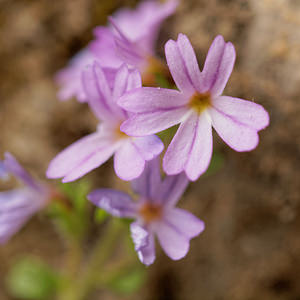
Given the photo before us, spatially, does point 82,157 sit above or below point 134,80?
below

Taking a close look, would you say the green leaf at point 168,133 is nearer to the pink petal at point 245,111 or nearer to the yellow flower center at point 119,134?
the yellow flower center at point 119,134

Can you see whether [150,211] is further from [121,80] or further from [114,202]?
[121,80]

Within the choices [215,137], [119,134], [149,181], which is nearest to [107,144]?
[119,134]

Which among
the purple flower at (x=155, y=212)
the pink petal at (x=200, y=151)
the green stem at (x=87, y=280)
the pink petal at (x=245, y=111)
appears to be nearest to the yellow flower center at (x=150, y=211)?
the purple flower at (x=155, y=212)

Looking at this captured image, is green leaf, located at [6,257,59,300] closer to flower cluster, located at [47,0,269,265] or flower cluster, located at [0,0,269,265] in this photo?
flower cluster, located at [0,0,269,265]

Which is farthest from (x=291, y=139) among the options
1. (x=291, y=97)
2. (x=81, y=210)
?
(x=81, y=210)

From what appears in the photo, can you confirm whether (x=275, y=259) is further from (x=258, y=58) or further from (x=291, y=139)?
(x=258, y=58)
